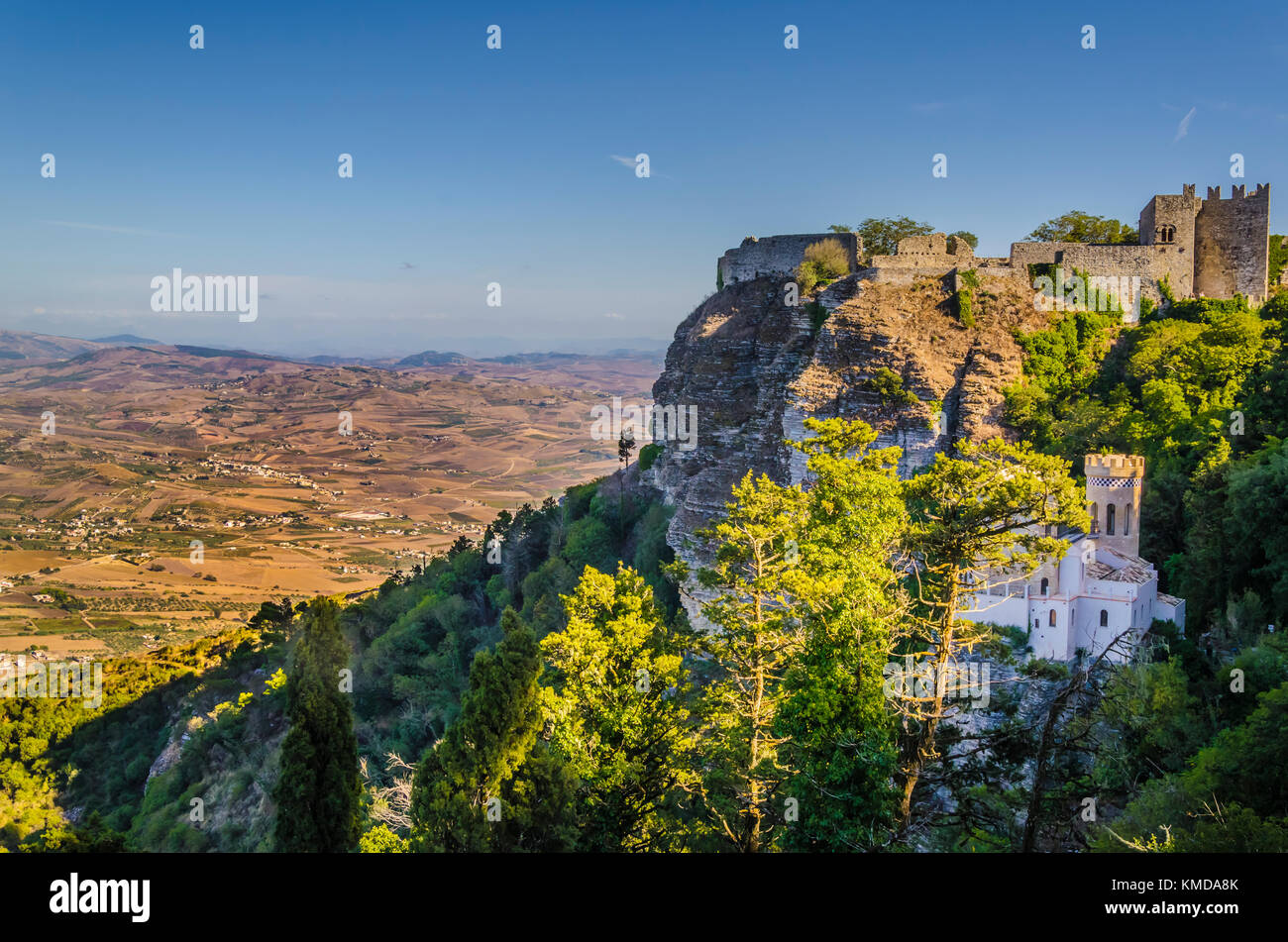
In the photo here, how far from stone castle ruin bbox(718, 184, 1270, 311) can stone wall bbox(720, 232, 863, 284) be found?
2181mm

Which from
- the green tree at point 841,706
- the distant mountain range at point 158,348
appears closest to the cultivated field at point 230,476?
the distant mountain range at point 158,348

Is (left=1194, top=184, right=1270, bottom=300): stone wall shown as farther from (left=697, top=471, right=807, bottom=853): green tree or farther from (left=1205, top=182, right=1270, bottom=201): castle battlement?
(left=697, top=471, right=807, bottom=853): green tree

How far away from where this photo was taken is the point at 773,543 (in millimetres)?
18281

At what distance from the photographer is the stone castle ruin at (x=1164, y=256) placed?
105 feet

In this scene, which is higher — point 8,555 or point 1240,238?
point 1240,238

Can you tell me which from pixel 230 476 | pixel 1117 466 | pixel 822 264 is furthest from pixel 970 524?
pixel 230 476

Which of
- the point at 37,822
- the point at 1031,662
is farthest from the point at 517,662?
the point at 37,822

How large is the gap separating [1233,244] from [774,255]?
16.9m

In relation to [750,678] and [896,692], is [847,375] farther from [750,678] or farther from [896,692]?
[896,692]

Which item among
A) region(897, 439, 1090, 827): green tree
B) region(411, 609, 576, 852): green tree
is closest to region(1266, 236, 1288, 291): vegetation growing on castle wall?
region(897, 439, 1090, 827): green tree

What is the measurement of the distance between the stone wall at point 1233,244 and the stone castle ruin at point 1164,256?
0.12ft
